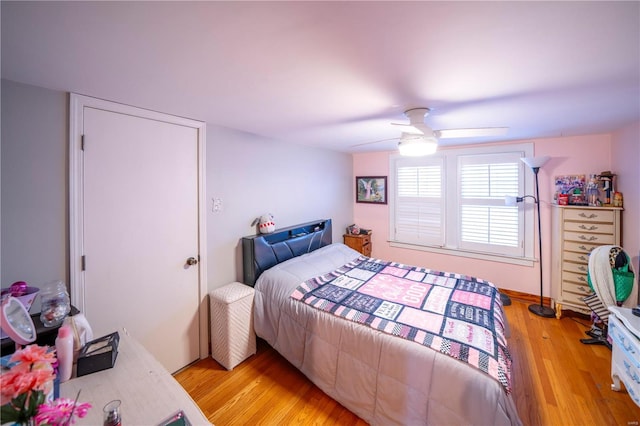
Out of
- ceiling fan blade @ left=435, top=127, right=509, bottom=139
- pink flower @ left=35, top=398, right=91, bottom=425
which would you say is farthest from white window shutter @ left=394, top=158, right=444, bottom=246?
pink flower @ left=35, top=398, right=91, bottom=425

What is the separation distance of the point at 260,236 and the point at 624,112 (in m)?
3.35

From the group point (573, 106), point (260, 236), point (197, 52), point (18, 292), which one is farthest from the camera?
point (260, 236)

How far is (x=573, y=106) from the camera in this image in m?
1.89

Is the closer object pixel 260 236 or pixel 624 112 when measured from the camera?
pixel 624 112

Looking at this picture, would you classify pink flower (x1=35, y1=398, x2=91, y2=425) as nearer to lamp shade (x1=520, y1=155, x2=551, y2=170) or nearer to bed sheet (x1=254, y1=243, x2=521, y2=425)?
bed sheet (x1=254, y1=243, x2=521, y2=425)

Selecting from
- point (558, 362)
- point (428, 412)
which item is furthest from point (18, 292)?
point (558, 362)

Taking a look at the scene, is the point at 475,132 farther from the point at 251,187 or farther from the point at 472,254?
the point at 472,254

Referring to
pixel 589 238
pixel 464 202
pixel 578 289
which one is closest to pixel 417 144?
pixel 464 202

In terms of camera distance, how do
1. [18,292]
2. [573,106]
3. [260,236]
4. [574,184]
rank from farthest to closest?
1. [574,184]
2. [260,236]
3. [573,106]
4. [18,292]

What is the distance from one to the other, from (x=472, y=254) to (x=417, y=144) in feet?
8.44

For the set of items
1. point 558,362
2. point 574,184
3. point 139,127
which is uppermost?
point 139,127

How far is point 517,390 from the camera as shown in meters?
1.96

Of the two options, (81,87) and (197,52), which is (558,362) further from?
(81,87)

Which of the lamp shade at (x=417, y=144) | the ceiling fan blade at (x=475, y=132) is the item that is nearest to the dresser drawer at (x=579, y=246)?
the ceiling fan blade at (x=475, y=132)
